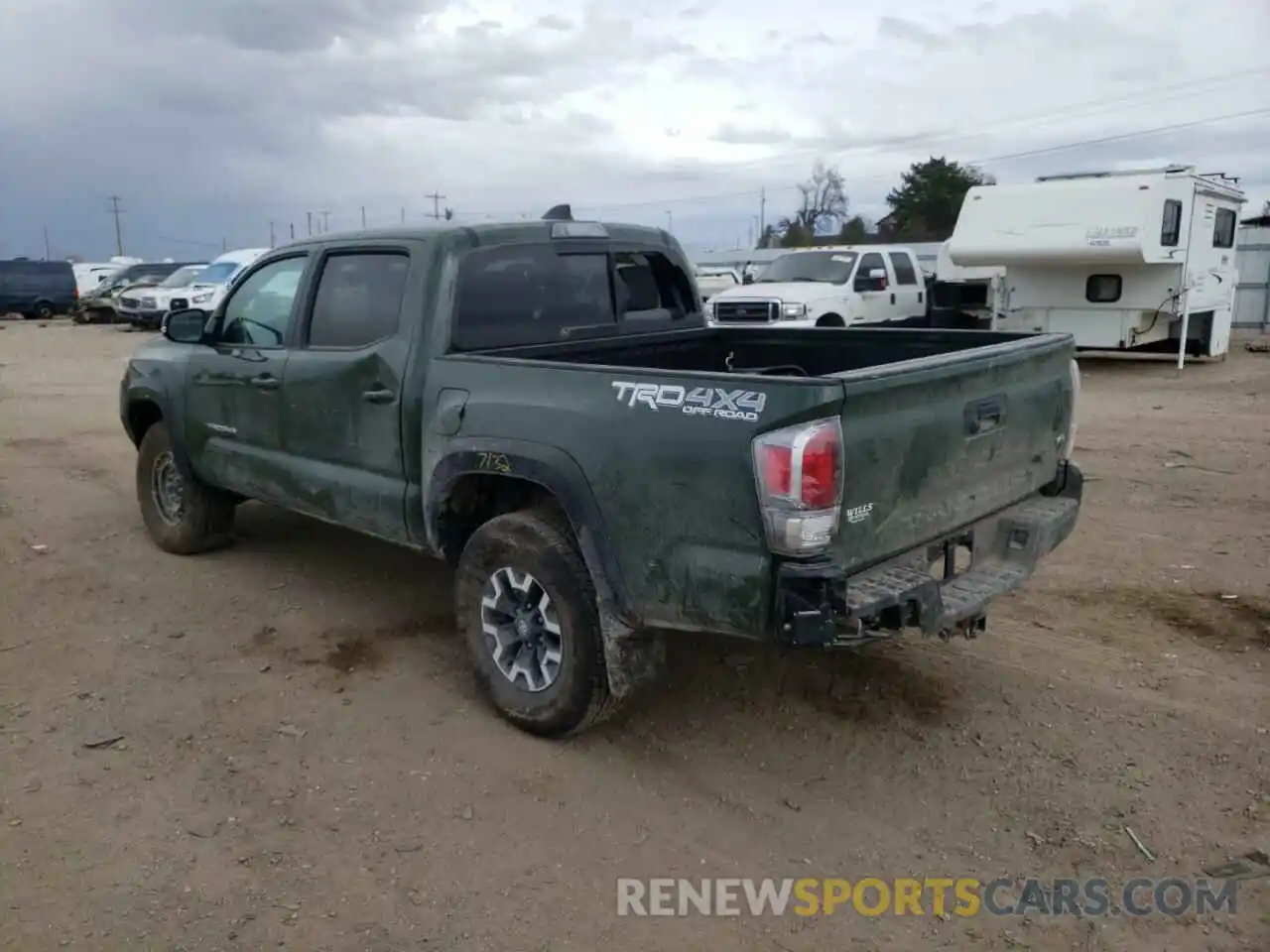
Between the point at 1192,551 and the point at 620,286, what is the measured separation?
3.87 meters

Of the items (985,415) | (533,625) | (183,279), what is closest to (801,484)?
(985,415)

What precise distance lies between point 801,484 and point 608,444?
0.76m

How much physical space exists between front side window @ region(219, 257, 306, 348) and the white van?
1948 cm

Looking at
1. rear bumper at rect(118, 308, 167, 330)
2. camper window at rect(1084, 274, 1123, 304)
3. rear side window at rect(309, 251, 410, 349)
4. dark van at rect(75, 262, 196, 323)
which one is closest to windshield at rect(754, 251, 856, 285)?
camper window at rect(1084, 274, 1123, 304)

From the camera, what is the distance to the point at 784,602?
325 cm

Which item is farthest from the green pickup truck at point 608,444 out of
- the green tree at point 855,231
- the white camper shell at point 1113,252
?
the green tree at point 855,231

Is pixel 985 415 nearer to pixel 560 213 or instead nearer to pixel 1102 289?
pixel 560 213

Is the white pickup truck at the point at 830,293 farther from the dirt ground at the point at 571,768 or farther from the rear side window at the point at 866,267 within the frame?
the dirt ground at the point at 571,768

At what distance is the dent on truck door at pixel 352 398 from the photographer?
4.62 m

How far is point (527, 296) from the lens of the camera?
187 inches

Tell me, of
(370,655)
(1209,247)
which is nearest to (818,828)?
(370,655)

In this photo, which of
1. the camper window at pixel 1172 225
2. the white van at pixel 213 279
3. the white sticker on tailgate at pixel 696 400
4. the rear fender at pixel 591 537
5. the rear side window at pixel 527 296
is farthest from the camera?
the white van at pixel 213 279

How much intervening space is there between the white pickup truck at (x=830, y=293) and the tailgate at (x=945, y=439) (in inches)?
395

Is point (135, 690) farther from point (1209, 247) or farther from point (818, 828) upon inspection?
point (1209, 247)
